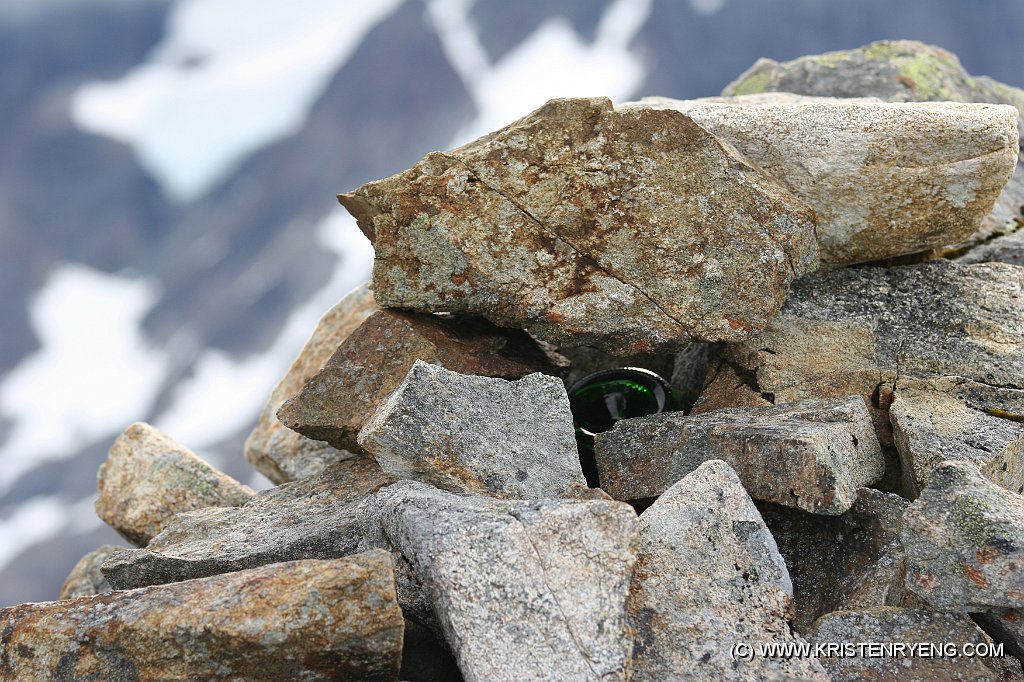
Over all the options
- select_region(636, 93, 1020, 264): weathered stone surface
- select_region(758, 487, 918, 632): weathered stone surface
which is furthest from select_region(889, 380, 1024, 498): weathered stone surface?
select_region(636, 93, 1020, 264): weathered stone surface

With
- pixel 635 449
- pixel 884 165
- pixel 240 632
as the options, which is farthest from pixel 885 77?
pixel 240 632

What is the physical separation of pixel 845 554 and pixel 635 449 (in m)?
0.96

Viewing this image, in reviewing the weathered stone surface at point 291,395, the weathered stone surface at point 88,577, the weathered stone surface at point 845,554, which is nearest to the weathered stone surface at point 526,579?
the weathered stone surface at point 845,554

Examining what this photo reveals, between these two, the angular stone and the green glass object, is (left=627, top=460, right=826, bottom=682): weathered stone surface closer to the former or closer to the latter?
the angular stone

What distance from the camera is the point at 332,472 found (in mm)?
4238

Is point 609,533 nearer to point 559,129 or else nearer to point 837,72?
point 559,129

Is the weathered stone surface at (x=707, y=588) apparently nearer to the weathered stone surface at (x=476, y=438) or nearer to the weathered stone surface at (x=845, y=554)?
the weathered stone surface at (x=845, y=554)

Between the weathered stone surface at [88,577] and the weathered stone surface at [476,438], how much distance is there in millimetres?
2185

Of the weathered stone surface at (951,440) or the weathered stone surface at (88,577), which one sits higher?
the weathered stone surface at (88,577)

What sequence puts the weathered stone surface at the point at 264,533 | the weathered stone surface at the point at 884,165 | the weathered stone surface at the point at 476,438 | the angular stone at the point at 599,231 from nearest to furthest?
the weathered stone surface at the point at 264,533 < the weathered stone surface at the point at 476,438 < the angular stone at the point at 599,231 < the weathered stone surface at the point at 884,165

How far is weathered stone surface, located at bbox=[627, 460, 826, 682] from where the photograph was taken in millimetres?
2809

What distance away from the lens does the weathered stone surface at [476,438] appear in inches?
135

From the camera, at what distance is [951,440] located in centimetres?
372

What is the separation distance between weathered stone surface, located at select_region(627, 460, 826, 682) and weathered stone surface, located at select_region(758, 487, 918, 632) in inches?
12.4
